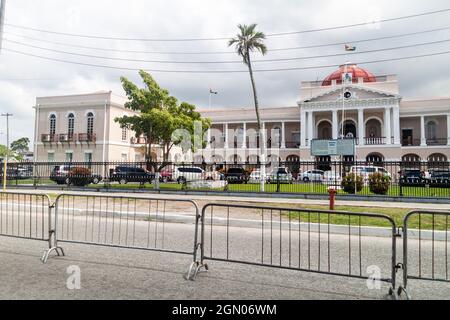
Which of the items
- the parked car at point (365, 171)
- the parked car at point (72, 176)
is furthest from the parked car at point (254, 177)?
the parked car at point (72, 176)

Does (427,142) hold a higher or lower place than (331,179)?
higher

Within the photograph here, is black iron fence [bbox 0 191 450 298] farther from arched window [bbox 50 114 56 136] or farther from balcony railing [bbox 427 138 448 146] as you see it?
balcony railing [bbox 427 138 448 146]

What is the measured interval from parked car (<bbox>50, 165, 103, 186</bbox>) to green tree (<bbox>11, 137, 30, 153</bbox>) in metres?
93.7

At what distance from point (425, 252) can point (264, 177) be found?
1435cm

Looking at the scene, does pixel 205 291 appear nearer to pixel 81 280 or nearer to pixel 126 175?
pixel 81 280

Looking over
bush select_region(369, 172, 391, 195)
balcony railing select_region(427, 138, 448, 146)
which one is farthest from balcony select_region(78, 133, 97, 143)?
balcony railing select_region(427, 138, 448, 146)

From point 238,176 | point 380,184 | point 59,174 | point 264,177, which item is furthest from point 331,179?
point 59,174

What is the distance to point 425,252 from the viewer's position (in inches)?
267

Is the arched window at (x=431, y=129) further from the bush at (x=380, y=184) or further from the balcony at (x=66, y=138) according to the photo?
the balcony at (x=66, y=138)

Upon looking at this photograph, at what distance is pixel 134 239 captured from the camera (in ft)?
24.7

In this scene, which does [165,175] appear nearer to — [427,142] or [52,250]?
[52,250]
